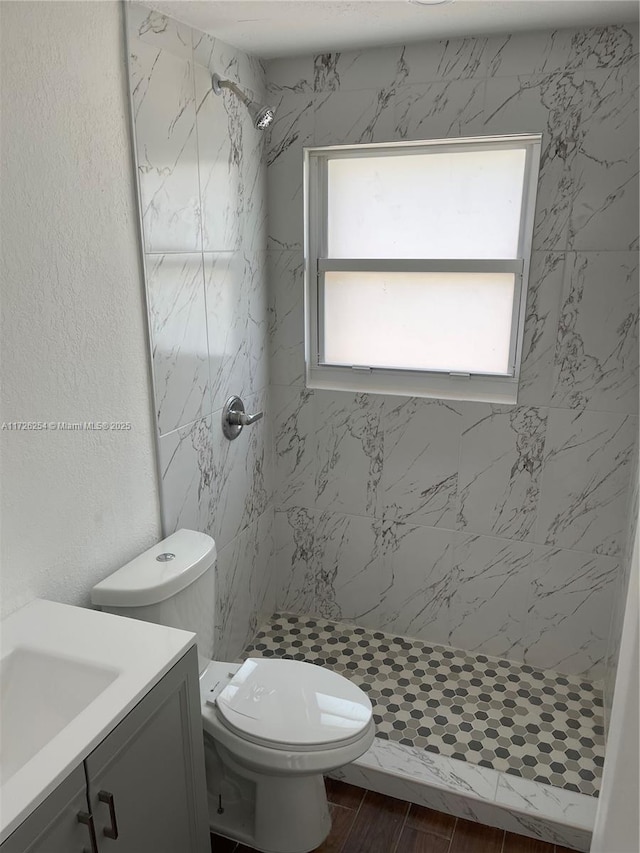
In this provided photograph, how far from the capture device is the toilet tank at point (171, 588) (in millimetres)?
1607

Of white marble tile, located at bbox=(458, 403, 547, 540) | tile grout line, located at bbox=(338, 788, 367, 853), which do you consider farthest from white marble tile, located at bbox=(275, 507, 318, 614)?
tile grout line, located at bbox=(338, 788, 367, 853)

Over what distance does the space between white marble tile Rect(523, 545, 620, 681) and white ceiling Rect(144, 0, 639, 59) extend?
1.74m

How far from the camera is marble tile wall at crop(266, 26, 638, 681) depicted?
2.03 metres

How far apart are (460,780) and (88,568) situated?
1.30 meters

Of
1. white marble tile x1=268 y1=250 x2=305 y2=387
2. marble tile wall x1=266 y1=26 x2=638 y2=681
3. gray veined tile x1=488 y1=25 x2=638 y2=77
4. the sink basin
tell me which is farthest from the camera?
white marble tile x1=268 y1=250 x2=305 y2=387

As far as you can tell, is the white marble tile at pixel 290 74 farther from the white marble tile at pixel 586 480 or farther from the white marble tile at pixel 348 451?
the white marble tile at pixel 586 480

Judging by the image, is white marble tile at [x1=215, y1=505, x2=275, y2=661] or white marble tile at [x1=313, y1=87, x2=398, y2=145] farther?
white marble tile at [x1=215, y1=505, x2=275, y2=661]

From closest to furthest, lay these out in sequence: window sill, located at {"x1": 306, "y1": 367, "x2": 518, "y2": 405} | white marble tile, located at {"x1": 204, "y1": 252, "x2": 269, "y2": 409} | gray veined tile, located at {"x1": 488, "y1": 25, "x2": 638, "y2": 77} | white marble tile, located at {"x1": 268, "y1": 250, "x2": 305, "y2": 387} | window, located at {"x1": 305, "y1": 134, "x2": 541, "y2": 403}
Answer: gray veined tile, located at {"x1": 488, "y1": 25, "x2": 638, "y2": 77}, white marble tile, located at {"x1": 204, "y1": 252, "x2": 269, "y2": 409}, window, located at {"x1": 305, "y1": 134, "x2": 541, "y2": 403}, window sill, located at {"x1": 306, "y1": 367, "x2": 518, "y2": 405}, white marble tile, located at {"x1": 268, "y1": 250, "x2": 305, "y2": 387}

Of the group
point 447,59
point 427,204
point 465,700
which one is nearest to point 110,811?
point 465,700

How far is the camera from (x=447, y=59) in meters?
2.08

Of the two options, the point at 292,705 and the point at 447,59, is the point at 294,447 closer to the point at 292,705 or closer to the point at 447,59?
the point at 292,705

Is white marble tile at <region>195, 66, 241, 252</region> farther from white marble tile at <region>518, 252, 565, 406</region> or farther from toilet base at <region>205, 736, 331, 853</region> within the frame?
toilet base at <region>205, 736, 331, 853</region>

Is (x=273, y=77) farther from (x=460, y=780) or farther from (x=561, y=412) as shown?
(x=460, y=780)

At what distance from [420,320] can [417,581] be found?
107cm
